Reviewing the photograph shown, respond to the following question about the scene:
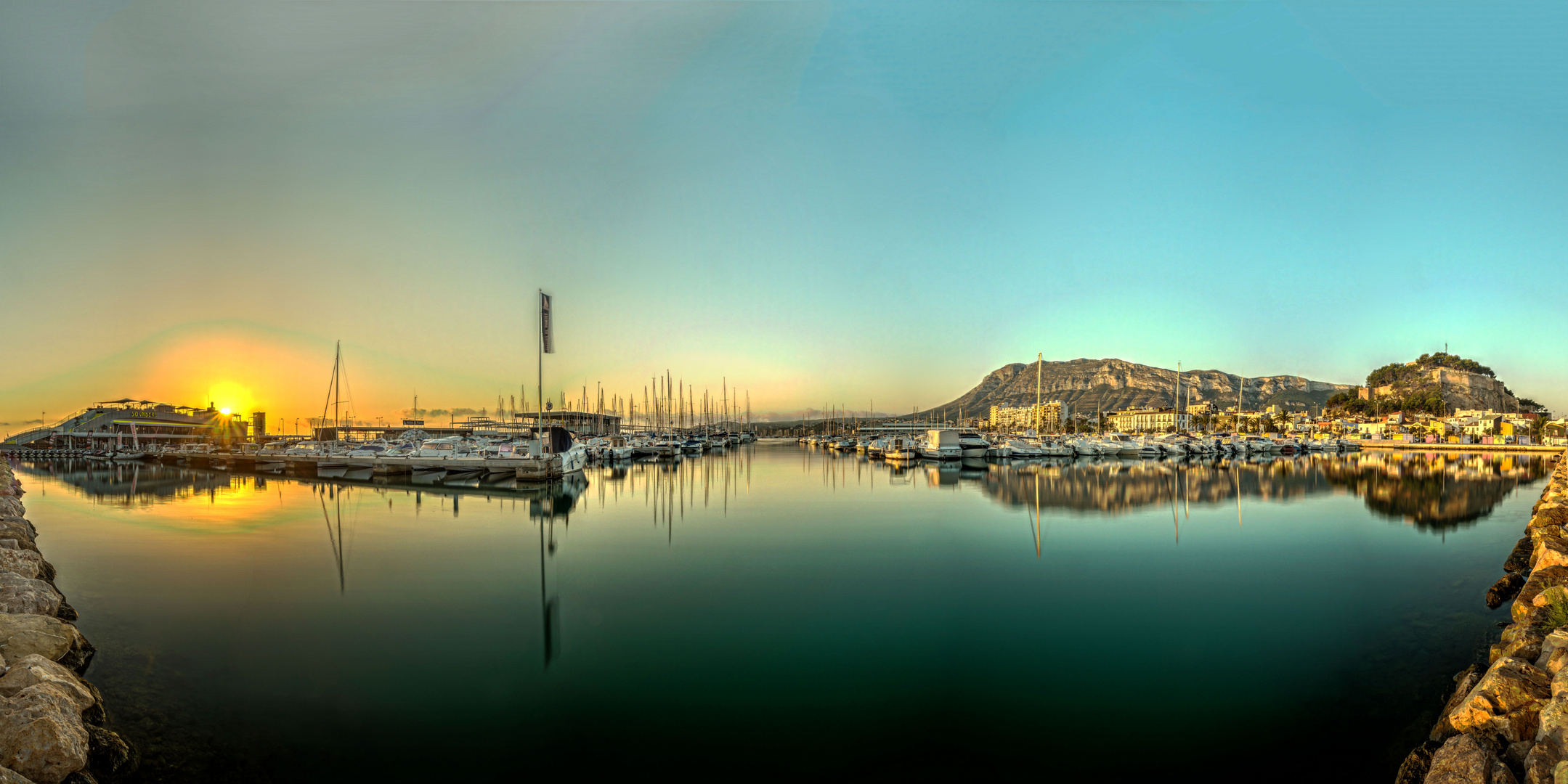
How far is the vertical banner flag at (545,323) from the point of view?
1335 inches

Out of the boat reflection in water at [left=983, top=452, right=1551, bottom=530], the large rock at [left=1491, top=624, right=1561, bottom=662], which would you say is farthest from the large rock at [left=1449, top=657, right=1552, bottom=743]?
the boat reflection in water at [left=983, top=452, right=1551, bottom=530]

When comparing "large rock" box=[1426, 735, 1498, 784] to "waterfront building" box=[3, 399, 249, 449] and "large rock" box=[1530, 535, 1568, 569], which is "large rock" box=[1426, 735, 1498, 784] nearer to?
"large rock" box=[1530, 535, 1568, 569]

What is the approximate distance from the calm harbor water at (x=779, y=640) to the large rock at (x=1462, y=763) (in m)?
1.05

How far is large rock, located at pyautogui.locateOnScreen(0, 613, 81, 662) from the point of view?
27.0 ft

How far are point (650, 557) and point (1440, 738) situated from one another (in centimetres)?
1463

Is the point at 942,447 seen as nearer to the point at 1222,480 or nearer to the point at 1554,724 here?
the point at 1222,480

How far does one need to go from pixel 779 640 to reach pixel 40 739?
309 inches

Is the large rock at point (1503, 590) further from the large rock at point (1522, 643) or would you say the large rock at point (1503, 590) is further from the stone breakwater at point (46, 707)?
the stone breakwater at point (46, 707)

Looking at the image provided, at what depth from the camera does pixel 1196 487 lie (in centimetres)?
3716

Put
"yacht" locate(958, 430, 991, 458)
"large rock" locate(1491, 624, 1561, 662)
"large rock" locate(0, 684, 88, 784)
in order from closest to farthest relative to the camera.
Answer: "large rock" locate(0, 684, 88, 784) → "large rock" locate(1491, 624, 1561, 662) → "yacht" locate(958, 430, 991, 458)

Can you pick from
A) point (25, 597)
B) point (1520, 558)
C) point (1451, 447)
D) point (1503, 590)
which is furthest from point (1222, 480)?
point (1451, 447)

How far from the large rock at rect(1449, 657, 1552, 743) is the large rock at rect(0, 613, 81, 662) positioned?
48.1 feet

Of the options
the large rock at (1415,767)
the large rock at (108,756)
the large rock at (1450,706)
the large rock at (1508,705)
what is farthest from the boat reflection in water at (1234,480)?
the large rock at (108,756)

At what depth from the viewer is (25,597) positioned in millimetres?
10172
